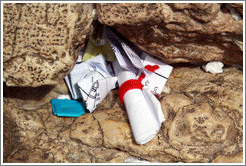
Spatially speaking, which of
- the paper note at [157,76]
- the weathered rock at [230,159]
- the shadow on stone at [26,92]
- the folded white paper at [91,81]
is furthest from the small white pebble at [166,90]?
the shadow on stone at [26,92]

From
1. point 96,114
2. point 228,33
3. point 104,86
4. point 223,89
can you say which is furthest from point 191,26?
point 96,114

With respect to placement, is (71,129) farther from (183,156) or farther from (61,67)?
(183,156)

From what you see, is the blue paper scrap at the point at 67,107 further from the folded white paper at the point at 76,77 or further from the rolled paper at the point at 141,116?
the rolled paper at the point at 141,116

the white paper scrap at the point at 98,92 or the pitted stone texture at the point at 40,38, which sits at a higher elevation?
the pitted stone texture at the point at 40,38

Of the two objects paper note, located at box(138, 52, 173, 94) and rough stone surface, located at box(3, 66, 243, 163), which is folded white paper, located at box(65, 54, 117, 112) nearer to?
rough stone surface, located at box(3, 66, 243, 163)

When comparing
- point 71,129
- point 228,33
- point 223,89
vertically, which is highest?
point 228,33

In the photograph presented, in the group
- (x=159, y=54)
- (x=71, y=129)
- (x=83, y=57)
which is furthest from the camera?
(x=83, y=57)

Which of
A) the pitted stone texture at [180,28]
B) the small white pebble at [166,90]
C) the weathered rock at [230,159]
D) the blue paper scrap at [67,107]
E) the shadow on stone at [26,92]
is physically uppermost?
the pitted stone texture at [180,28]

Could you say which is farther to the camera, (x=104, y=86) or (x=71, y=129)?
(x=104, y=86)
